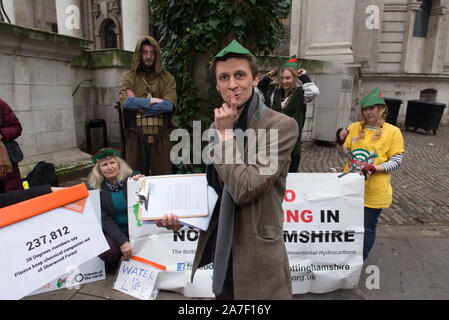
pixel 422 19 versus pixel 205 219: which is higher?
pixel 422 19

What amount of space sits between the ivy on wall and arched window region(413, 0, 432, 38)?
18.9 meters

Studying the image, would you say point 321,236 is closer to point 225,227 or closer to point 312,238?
point 312,238

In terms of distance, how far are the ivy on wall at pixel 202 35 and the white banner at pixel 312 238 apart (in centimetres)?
104

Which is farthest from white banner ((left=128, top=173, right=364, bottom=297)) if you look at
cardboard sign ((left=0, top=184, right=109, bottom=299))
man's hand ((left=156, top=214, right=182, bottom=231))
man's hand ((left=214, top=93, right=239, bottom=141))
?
man's hand ((left=214, top=93, right=239, bottom=141))

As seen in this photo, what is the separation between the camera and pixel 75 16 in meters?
12.9

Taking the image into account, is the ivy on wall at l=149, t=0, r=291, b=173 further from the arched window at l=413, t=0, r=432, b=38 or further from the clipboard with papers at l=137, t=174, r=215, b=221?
the arched window at l=413, t=0, r=432, b=38

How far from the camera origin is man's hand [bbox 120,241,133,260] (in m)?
2.84

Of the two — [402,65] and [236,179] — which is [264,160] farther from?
[402,65]

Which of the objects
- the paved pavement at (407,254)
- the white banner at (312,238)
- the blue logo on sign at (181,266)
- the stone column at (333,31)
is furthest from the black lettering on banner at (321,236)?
the stone column at (333,31)

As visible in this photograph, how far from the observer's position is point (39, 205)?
1981 millimetres

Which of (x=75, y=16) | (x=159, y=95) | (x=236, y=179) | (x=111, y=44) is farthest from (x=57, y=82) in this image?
(x=111, y=44)

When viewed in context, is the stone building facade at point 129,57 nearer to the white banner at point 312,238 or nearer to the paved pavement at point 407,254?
the paved pavement at point 407,254

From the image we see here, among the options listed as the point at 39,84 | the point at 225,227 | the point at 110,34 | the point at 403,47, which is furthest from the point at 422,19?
the point at 225,227

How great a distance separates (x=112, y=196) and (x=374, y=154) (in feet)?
8.27
